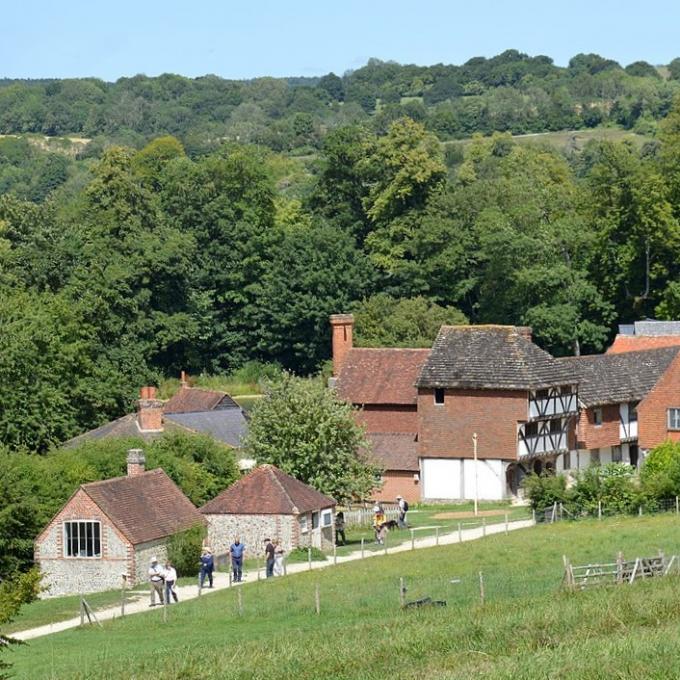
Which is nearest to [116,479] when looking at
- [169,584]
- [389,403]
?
[169,584]

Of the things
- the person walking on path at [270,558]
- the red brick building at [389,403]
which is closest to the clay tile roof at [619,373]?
the red brick building at [389,403]

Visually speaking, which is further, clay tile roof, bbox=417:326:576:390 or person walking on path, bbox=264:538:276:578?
clay tile roof, bbox=417:326:576:390

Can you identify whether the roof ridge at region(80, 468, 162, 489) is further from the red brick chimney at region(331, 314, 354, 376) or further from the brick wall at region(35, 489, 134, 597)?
the red brick chimney at region(331, 314, 354, 376)

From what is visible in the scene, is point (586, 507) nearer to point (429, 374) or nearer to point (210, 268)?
point (429, 374)

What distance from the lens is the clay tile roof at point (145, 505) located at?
51688 millimetres

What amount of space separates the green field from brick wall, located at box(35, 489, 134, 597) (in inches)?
236

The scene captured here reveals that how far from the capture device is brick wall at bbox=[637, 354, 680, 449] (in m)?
70.8

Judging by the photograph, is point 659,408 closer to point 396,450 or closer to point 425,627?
point 396,450

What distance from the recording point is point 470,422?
70.8 metres

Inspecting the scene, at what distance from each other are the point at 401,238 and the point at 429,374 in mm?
32838

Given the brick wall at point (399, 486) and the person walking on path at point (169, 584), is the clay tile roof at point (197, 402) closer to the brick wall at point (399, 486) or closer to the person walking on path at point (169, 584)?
the brick wall at point (399, 486)

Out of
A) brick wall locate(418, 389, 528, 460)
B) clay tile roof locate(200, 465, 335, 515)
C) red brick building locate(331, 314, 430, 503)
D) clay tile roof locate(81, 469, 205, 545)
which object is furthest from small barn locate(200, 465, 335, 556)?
brick wall locate(418, 389, 528, 460)

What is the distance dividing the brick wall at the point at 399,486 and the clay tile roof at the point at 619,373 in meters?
8.07

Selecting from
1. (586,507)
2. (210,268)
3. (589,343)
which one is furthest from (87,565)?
(210,268)
